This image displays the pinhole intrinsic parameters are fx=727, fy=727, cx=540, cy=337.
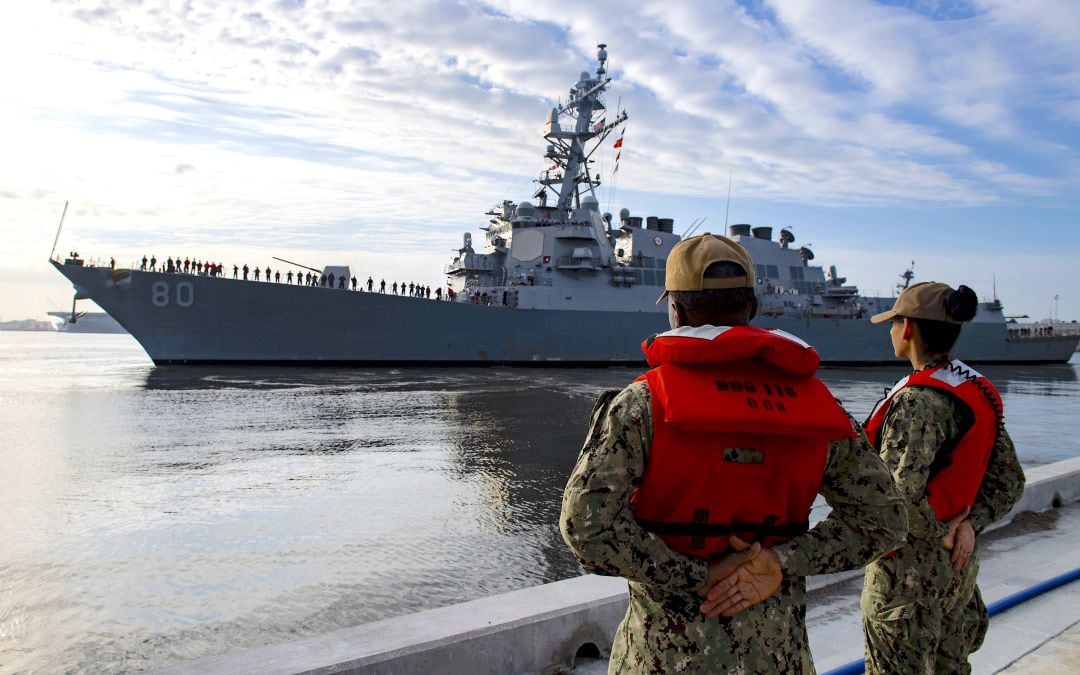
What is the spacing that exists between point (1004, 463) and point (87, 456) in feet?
28.7

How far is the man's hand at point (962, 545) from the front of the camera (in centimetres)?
176

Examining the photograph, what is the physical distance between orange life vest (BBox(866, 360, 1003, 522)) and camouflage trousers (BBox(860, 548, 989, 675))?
14 cm

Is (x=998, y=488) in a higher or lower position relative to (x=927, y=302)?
lower

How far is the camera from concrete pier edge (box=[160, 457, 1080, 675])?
6.35 feet

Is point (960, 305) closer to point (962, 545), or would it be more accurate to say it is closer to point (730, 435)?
point (962, 545)

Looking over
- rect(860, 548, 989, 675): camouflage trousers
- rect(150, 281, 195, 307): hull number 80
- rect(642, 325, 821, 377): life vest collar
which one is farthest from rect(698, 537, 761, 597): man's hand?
rect(150, 281, 195, 307): hull number 80

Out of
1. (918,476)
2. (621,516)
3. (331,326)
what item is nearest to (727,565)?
(621,516)

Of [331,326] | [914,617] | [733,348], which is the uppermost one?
[733,348]

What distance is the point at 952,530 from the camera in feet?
5.81

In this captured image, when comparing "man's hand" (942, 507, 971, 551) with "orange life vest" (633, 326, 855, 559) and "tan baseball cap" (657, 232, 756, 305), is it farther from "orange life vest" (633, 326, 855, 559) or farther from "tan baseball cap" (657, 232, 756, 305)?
"tan baseball cap" (657, 232, 756, 305)

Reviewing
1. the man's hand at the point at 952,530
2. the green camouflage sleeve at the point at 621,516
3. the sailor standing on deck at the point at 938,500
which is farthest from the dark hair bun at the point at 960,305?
the green camouflage sleeve at the point at 621,516

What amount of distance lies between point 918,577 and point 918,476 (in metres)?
0.26

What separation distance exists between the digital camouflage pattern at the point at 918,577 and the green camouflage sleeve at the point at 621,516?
0.84 meters

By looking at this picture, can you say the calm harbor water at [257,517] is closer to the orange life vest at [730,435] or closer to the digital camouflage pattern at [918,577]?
the digital camouflage pattern at [918,577]
